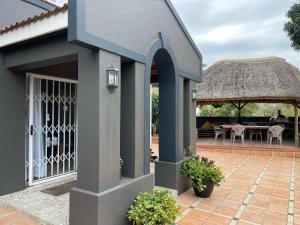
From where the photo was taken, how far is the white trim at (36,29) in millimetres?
3445

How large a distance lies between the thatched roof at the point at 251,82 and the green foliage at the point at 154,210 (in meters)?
10.0

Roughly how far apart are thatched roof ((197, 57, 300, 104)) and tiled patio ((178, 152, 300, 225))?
15.5 ft

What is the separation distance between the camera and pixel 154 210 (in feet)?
10.7

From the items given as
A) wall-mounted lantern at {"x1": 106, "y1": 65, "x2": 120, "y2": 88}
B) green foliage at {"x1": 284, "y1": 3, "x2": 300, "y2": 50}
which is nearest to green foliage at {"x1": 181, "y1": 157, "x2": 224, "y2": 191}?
wall-mounted lantern at {"x1": 106, "y1": 65, "x2": 120, "y2": 88}

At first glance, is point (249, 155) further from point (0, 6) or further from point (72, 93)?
point (0, 6)

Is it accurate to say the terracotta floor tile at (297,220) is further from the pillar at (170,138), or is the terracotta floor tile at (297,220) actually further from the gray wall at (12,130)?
the gray wall at (12,130)

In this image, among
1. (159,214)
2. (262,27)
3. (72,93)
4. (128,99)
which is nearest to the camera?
(159,214)

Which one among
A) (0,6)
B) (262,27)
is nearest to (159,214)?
(0,6)

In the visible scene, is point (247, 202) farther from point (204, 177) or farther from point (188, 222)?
point (188, 222)

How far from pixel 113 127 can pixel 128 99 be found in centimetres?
66

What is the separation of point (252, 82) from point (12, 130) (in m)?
11.9

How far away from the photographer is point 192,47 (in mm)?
6332

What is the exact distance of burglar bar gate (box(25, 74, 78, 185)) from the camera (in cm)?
525

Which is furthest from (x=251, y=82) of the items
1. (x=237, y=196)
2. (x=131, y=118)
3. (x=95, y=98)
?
(x=95, y=98)
